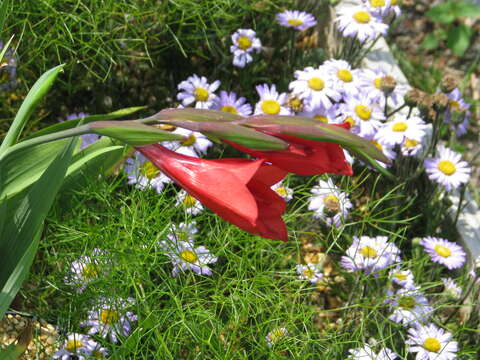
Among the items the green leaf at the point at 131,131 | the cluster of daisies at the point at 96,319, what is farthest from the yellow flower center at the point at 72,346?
the green leaf at the point at 131,131

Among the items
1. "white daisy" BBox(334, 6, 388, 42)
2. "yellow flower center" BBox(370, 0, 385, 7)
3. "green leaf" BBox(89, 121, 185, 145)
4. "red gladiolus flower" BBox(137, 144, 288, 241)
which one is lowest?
"white daisy" BBox(334, 6, 388, 42)

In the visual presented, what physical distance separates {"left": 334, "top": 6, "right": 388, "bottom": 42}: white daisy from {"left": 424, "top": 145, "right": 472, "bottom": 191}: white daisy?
49cm

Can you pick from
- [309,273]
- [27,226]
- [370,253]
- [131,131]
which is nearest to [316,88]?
[370,253]

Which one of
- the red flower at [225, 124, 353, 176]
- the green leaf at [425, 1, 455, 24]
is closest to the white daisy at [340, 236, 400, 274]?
the red flower at [225, 124, 353, 176]

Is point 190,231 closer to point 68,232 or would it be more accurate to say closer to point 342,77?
point 68,232

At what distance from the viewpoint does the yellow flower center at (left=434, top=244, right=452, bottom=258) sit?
2.13m

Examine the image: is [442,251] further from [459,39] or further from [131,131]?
[459,39]

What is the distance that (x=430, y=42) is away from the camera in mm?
3602

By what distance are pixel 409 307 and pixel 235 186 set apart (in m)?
0.99

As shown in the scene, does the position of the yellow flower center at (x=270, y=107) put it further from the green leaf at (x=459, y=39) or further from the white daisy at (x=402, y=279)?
the green leaf at (x=459, y=39)

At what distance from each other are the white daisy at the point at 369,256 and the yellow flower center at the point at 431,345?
221mm

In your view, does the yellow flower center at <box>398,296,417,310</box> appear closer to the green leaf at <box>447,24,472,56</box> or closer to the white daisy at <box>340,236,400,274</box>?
the white daisy at <box>340,236,400,274</box>

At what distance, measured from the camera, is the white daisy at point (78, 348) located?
5.24ft

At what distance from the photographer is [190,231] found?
185cm
